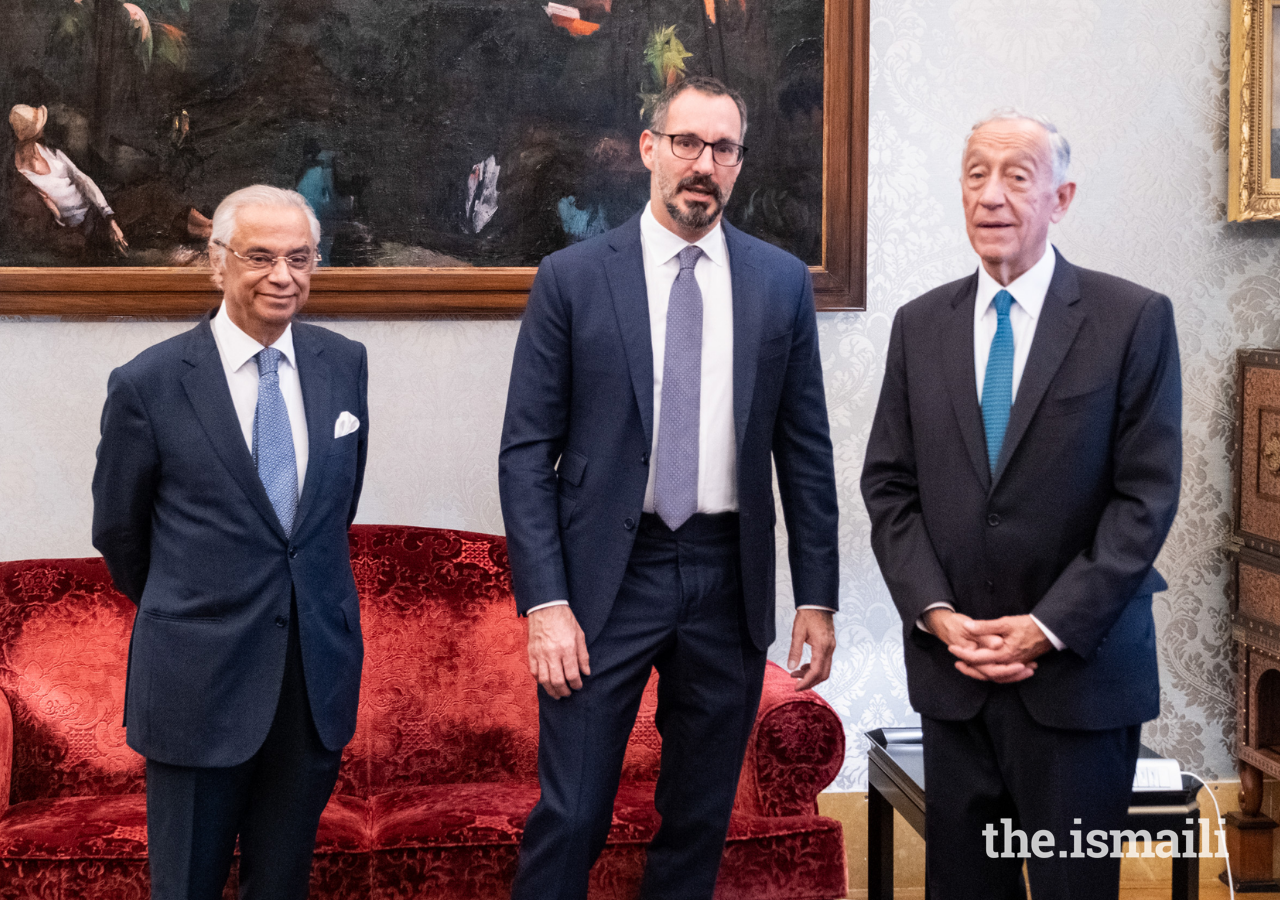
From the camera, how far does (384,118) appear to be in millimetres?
3154

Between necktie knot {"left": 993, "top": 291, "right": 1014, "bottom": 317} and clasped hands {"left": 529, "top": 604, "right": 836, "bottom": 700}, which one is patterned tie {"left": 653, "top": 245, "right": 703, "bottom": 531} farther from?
necktie knot {"left": 993, "top": 291, "right": 1014, "bottom": 317}

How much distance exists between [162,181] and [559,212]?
3.68ft

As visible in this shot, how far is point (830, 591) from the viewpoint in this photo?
225 cm

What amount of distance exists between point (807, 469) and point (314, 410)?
3.24 feet

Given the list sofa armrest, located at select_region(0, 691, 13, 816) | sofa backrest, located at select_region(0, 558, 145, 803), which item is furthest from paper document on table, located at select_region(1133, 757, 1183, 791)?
sofa armrest, located at select_region(0, 691, 13, 816)

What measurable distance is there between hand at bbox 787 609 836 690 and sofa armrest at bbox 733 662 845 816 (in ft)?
1.39

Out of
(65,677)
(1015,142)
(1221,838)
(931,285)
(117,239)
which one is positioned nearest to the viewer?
(1015,142)

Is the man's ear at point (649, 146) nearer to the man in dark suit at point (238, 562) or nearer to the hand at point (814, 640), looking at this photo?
the man in dark suit at point (238, 562)

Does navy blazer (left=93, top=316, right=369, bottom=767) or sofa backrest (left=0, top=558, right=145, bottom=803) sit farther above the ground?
navy blazer (left=93, top=316, right=369, bottom=767)

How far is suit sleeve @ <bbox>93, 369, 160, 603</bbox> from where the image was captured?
1896 mm

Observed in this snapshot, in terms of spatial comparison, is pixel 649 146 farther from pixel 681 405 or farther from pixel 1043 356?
pixel 1043 356

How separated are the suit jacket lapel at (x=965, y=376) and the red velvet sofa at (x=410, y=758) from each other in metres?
1.07

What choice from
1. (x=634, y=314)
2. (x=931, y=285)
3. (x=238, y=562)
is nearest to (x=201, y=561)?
(x=238, y=562)

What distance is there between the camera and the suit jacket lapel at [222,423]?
6.26ft
